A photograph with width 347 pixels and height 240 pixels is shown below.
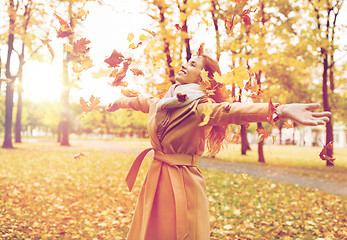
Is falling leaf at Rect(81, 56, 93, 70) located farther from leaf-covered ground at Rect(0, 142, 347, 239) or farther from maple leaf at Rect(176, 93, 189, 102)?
leaf-covered ground at Rect(0, 142, 347, 239)

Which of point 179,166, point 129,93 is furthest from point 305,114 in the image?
point 129,93

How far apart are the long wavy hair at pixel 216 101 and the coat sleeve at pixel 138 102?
0.56m

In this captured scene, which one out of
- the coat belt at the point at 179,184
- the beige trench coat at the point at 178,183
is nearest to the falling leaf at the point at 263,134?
the beige trench coat at the point at 178,183

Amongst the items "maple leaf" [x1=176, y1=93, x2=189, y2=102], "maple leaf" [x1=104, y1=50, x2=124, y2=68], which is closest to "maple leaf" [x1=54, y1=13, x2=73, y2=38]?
"maple leaf" [x1=104, y1=50, x2=124, y2=68]

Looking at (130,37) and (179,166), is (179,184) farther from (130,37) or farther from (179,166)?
(130,37)

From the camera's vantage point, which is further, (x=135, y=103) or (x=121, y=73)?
(x=135, y=103)

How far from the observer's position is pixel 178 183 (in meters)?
2.27

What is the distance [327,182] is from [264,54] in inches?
201

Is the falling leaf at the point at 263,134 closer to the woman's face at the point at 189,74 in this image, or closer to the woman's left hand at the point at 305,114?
the woman's left hand at the point at 305,114

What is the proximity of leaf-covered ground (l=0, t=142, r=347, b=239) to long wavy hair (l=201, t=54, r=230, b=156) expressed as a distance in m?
2.92

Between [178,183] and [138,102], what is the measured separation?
0.91 meters

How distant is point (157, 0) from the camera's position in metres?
3.24

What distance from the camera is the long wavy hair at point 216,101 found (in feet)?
8.29

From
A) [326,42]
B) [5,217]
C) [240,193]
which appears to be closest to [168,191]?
[5,217]
